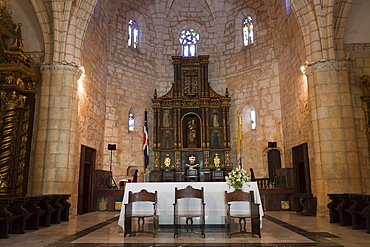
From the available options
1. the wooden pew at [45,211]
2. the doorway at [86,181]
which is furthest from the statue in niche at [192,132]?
the wooden pew at [45,211]

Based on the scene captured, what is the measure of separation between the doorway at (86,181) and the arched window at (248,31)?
33.3ft

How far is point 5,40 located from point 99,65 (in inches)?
188

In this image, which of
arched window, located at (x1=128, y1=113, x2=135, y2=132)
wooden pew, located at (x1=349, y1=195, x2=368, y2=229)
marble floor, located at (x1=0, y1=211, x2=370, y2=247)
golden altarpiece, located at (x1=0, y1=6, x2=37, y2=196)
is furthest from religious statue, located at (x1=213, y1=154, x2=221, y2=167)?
golden altarpiece, located at (x1=0, y1=6, x2=37, y2=196)

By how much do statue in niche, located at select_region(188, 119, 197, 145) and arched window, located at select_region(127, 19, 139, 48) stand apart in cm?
535

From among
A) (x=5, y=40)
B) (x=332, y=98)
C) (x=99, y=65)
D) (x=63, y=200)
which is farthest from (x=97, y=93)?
(x=332, y=98)

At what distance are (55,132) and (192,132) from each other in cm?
833

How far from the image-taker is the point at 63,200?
9055 mm

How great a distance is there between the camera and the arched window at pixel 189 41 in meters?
18.8

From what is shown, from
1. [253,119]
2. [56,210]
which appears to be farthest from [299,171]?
[56,210]

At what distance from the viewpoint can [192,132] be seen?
1688 cm

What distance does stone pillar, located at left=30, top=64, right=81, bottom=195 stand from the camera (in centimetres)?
962

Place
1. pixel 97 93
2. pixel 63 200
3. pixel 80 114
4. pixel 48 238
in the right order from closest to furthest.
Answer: pixel 48 238 → pixel 63 200 → pixel 80 114 → pixel 97 93

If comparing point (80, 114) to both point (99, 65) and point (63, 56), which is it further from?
point (99, 65)

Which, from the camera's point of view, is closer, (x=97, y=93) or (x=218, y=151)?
(x=97, y=93)
